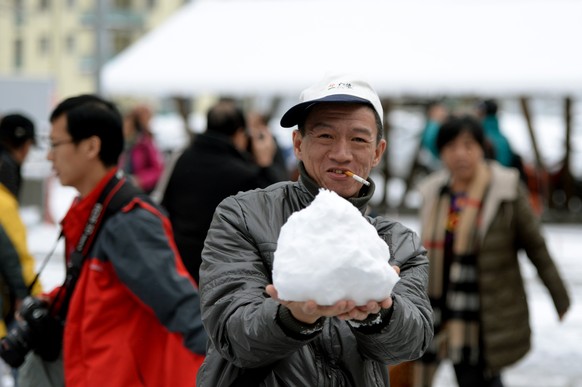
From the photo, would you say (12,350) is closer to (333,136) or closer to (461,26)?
(333,136)

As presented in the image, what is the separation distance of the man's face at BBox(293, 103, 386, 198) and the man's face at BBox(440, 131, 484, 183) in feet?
10.6

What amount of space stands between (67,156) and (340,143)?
1.59 metres

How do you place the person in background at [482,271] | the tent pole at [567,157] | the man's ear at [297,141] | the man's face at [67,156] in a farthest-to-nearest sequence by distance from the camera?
the tent pole at [567,157] → the person in background at [482,271] → the man's face at [67,156] → the man's ear at [297,141]

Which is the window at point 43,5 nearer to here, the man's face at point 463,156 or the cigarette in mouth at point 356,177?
the man's face at point 463,156

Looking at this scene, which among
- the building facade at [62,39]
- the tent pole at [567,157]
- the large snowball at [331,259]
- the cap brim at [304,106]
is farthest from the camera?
the building facade at [62,39]

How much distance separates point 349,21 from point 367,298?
477 inches

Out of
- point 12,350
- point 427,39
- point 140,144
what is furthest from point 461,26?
point 12,350

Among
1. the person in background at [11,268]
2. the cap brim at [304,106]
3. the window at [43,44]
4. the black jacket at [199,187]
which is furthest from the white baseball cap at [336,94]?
the window at [43,44]

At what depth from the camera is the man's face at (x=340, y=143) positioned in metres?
2.36

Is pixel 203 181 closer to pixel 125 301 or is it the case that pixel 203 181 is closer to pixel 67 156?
pixel 67 156

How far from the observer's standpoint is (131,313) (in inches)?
134

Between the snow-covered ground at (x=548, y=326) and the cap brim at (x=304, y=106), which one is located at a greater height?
the cap brim at (x=304, y=106)

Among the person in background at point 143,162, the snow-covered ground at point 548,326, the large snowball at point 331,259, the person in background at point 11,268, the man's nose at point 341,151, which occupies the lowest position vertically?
the snow-covered ground at point 548,326

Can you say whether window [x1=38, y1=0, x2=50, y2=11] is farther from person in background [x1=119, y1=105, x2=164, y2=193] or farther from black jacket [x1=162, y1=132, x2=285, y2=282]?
black jacket [x1=162, y1=132, x2=285, y2=282]
